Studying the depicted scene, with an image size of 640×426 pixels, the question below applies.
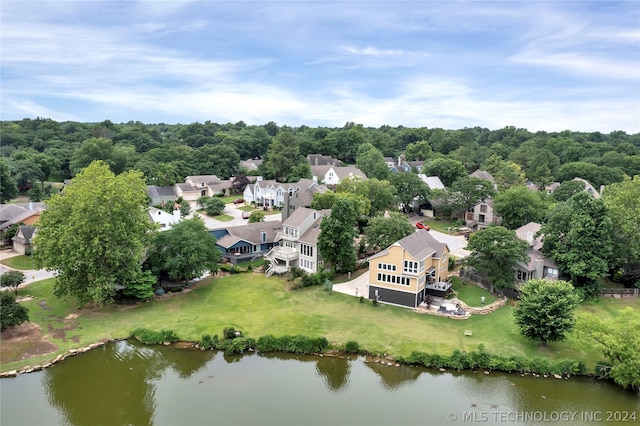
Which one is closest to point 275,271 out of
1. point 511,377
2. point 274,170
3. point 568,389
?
point 511,377

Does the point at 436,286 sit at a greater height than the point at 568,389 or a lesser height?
greater

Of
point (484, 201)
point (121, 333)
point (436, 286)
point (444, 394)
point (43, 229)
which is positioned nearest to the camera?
point (444, 394)

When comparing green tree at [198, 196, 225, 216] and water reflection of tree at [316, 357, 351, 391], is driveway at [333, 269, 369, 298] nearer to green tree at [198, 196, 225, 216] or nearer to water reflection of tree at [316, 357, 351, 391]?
water reflection of tree at [316, 357, 351, 391]

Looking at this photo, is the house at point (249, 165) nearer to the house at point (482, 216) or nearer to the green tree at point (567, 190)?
the house at point (482, 216)

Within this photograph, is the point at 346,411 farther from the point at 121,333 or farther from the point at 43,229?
the point at 43,229

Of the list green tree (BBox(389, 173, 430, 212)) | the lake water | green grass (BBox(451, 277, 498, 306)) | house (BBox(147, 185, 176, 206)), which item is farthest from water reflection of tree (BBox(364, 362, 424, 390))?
house (BBox(147, 185, 176, 206))

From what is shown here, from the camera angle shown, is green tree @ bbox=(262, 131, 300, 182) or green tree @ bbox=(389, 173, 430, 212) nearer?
green tree @ bbox=(389, 173, 430, 212)
